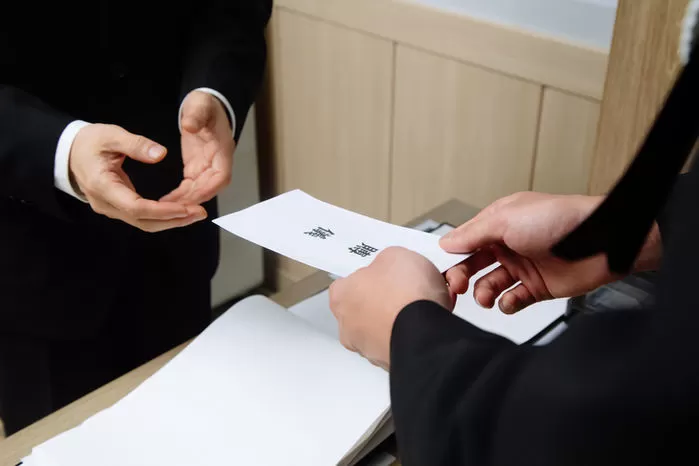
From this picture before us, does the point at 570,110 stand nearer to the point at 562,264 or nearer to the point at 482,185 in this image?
the point at 482,185

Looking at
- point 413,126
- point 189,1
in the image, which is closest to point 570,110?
point 413,126

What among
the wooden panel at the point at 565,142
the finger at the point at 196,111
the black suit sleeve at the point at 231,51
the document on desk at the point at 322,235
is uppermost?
the black suit sleeve at the point at 231,51

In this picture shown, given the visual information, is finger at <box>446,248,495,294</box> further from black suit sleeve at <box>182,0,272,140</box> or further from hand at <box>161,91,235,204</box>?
black suit sleeve at <box>182,0,272,140</box>

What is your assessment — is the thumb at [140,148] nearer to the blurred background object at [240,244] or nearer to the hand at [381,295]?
the hand at [381,295]

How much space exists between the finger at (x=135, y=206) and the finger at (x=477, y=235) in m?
0.33

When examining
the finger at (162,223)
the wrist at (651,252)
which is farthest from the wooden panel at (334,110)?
the wrist at (651,252)

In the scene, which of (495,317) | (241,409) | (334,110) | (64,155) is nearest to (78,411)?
(241,409)

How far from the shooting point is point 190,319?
1278 millimetres

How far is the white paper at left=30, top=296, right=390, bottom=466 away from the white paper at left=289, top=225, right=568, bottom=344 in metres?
0.08

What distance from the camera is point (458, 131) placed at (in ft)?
4.60

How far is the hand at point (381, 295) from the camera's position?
0.55 metres

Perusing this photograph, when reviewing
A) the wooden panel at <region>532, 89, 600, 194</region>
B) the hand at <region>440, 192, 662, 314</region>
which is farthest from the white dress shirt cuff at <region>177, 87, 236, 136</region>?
the wooden panel at <region>532, 89, 600, 194</region>

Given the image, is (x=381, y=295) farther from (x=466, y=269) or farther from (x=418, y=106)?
(x=418, y=106)

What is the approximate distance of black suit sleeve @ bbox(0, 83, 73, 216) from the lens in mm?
855
